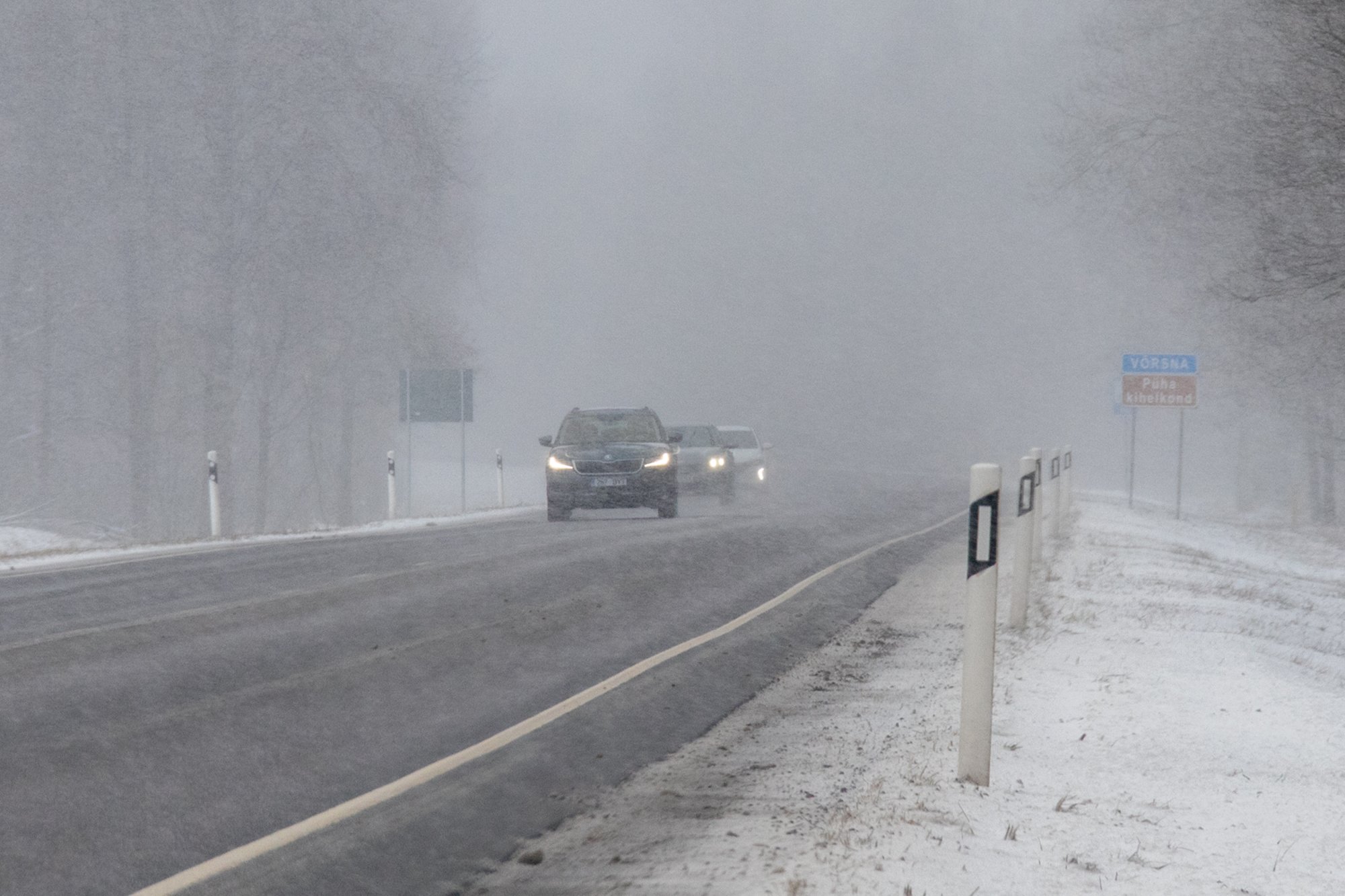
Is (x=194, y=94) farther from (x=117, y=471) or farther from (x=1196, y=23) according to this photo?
(x=1196, y=23)

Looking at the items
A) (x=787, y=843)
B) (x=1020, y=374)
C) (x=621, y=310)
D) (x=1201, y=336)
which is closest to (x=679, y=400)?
(x=621, y=310)

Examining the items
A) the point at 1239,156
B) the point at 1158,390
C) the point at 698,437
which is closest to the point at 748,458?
the point at 698,437

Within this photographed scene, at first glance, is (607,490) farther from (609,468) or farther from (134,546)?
(134,546)

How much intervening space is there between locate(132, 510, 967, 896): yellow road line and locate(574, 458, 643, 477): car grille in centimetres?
1086

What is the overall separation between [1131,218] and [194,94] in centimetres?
2006

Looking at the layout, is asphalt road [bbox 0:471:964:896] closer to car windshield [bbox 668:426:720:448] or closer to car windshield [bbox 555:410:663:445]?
car windshield [bbox 555:410:663:445]

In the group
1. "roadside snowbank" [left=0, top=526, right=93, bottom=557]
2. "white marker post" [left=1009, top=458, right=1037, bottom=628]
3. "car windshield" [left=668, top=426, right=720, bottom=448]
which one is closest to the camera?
"white marker post" [left=1009, top=458, right=1037, bottom=628]

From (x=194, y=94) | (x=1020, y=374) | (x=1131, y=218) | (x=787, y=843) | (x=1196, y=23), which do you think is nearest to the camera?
(x=787, y=843)

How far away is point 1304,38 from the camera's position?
15469mm

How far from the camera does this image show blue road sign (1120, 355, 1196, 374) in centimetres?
2780

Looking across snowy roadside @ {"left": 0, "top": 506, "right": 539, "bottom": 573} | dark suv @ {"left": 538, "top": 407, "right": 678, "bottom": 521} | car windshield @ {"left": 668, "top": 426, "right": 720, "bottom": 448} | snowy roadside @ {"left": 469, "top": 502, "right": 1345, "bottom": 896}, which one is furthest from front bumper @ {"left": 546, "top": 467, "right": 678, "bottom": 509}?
snowy roadside @ {"left": 469, "top": 502, "right": 1345, "bottom": 896}

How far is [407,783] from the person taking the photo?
221 inches

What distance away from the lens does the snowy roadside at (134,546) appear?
615 inches

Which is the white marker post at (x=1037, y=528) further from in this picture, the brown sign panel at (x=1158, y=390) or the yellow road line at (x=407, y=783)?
the brown sign panel at (x=1158, y=390)
